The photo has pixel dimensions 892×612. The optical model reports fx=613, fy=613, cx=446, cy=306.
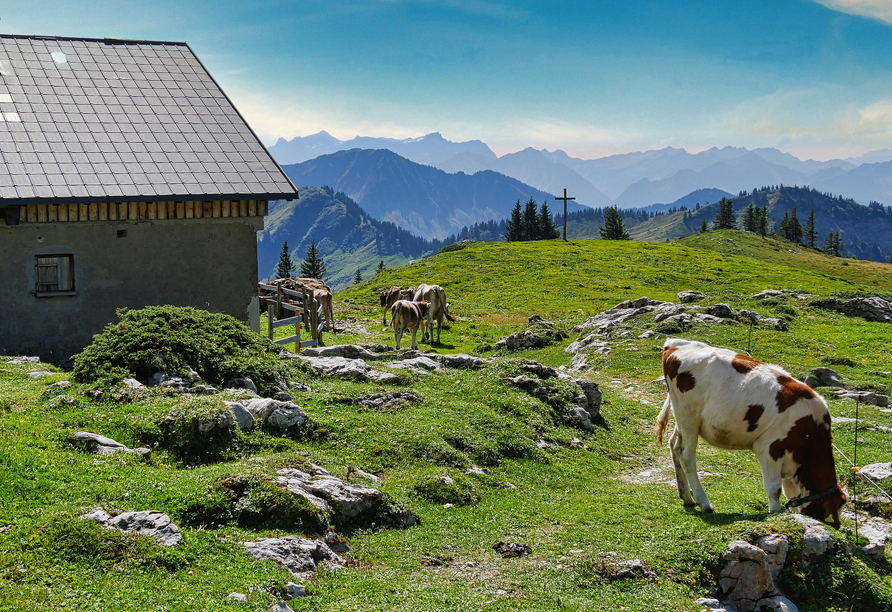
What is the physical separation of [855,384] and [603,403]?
1016cm

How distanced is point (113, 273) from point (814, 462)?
21.5 m

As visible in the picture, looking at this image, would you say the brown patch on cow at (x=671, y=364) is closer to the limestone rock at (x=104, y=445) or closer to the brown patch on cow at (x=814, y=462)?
the brown patch on cow at (x=814, y=462)

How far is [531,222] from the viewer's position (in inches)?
4968

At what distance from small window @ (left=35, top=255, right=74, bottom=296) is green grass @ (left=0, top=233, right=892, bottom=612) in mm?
3758

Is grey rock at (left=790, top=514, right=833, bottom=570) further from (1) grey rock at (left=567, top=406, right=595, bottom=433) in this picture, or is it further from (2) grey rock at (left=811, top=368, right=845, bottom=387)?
(2) grey rock at (left=811, top=368, right=845, bottom=387)

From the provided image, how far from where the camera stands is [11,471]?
9.48 meters

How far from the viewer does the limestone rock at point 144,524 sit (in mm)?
8531

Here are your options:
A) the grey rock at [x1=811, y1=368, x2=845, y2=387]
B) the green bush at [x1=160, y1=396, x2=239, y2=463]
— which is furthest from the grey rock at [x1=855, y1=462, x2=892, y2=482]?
the green bush at [x1=160, y1=396, x2=239, y2=463]

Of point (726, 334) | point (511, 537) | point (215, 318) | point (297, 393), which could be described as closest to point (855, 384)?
point (726, 334)

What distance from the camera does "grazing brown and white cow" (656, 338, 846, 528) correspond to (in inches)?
422

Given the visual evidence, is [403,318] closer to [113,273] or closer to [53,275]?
[113,273]

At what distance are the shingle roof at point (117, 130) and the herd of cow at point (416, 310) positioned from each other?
1070cm

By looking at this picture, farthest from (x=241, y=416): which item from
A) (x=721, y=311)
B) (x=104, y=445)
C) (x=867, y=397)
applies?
(x=721, y=311)

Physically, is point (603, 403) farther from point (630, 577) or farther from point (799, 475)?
Answer: point (630, 577)
